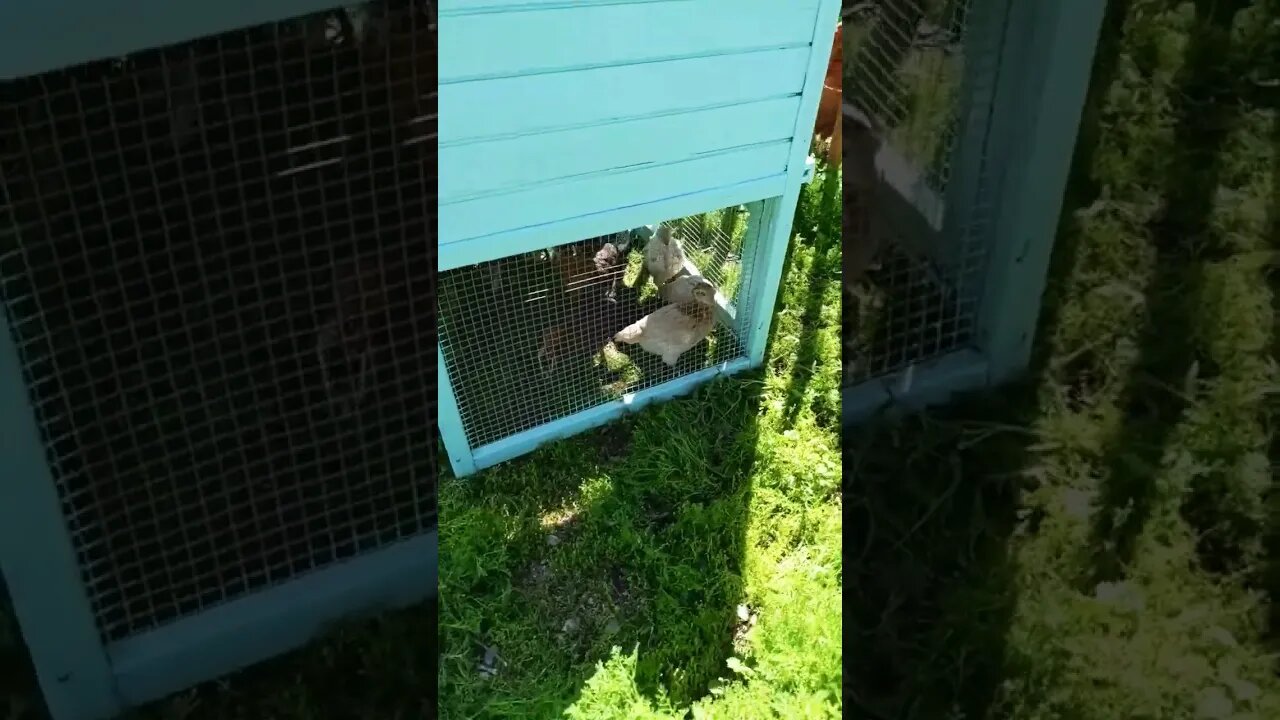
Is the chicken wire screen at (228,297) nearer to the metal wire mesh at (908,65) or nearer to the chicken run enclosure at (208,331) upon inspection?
the chicken run enclosure at (208,331)

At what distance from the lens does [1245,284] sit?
0.86m

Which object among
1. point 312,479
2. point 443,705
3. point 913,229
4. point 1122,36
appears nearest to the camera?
point 1122,36

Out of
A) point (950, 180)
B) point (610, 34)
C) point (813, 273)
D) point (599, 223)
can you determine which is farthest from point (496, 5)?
point (813, 273)

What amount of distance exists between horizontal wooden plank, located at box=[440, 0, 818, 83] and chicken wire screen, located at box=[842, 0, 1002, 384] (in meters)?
0.28

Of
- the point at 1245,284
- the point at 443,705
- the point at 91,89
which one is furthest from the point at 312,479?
the point at 1245,284

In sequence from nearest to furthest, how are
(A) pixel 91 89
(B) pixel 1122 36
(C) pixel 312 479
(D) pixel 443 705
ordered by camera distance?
(A) pixel 91 89
(B) pixel 1122 36
(C) pixel 312 479
(D) pixel 443 705

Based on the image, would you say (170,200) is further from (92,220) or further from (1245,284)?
(1245,284)

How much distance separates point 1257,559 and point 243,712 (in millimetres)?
946

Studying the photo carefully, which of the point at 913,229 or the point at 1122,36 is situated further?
the point at 913,229

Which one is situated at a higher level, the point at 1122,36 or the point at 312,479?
the point at 1122,36

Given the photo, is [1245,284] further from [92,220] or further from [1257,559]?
[92,220]

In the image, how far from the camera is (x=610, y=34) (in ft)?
3.50

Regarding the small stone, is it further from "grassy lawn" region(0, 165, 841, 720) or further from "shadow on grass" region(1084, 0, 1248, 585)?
"grassy lawn" region(0, 165, 841, 720)

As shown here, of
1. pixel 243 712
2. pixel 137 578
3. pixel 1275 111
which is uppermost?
pixel 1275 111
